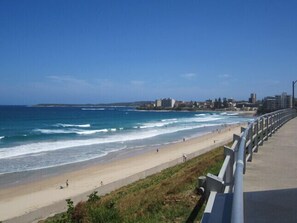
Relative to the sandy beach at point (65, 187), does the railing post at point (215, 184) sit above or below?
above

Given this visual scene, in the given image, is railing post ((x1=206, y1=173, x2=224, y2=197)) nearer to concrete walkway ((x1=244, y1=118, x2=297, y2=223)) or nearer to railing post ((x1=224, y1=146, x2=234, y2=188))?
concrete walkway ((x1=244, y1=118, x2=297, y2=223))

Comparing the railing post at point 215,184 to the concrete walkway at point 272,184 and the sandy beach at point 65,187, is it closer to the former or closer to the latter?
the concrete walkway at point 272,184

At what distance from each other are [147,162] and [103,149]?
31.7 ft

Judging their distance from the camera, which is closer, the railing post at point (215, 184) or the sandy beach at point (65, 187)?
the railing post at point (215, 184)

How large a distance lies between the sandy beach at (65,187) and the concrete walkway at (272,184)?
11414 millimetres

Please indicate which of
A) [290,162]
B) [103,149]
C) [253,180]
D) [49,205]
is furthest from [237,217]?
[103,149]

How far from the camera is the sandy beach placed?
62.0ft

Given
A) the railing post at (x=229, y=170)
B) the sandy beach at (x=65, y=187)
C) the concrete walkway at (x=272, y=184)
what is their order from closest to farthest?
1. the concrete walkway at (x=272, y=184)
2. the railing post at (x=229, y=170)
3. the sandy beach at (x=65, y=187)

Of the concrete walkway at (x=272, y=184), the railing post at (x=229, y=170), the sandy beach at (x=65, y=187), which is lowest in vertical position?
the sandy beach at (x=65, y=187)

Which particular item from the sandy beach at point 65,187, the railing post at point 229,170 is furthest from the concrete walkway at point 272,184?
the sandy beach at point 65,187

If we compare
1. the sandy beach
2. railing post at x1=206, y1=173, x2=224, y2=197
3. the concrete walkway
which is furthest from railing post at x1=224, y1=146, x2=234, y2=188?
the sandy beach

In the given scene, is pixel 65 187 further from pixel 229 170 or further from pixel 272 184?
pixel 229 170

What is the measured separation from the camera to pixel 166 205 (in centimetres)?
683

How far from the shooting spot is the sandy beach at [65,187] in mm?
18891
